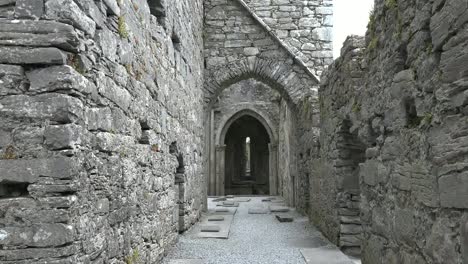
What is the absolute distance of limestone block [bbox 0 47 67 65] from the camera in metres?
2.83

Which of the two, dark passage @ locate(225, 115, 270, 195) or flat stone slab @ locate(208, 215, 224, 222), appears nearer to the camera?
flat stone slab @ locate(208, 215, 224, 222)

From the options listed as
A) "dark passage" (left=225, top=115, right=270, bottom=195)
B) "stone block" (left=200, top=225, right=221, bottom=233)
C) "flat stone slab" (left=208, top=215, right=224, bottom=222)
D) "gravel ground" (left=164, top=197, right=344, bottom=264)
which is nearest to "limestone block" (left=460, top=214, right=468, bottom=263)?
"gravel ground" (left=164, top=197, right=344, bottom=264)

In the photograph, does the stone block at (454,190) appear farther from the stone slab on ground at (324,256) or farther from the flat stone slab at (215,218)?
the flat stone slab at (215,218)

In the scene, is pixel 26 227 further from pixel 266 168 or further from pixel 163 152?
pixel 266 168

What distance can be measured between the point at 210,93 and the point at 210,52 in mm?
1164

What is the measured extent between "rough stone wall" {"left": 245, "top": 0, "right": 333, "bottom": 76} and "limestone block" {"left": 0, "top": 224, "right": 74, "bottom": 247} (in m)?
9.94

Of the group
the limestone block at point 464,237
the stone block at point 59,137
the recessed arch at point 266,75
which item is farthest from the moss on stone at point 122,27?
the recessed arch at point 266,75

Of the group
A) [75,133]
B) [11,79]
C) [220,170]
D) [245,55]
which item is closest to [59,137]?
[75,133]

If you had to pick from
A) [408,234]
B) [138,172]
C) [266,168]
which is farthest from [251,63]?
[266,168]

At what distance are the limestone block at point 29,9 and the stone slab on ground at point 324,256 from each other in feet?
14.5

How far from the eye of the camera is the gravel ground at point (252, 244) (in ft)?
19.9

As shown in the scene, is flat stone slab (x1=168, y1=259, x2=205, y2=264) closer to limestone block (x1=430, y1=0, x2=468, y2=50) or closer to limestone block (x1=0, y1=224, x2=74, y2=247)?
limestone block (x1=0, y1=224, x2=74, y2=247)

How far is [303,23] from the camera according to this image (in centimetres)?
1227

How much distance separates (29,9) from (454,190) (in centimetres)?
296
